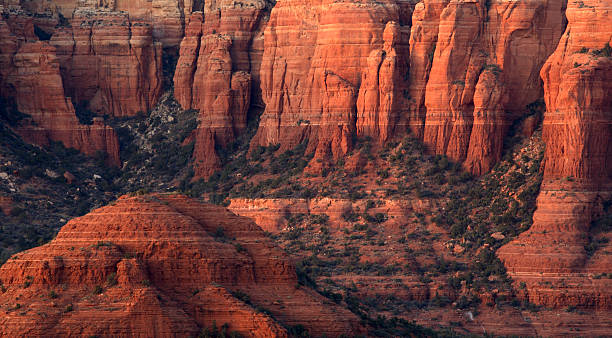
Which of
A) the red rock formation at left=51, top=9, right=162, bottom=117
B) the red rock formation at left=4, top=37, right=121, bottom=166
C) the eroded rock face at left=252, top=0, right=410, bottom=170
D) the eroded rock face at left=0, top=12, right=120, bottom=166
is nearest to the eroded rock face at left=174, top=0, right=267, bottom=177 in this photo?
the red rock formation at left=51, top=9, right=162, bottom=117

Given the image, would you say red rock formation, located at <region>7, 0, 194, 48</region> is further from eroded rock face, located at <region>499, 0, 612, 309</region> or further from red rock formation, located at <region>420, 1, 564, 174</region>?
eroded rock face, located at <region>499, 0, 612, 309</region>

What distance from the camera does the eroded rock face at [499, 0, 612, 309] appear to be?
114375 mm

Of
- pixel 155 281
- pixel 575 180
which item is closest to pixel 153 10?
pixel 575 180

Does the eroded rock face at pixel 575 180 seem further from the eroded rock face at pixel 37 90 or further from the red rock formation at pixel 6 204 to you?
the eroded rock face at pixel 37 90

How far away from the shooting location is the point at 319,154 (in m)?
131

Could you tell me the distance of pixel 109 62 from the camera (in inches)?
5910

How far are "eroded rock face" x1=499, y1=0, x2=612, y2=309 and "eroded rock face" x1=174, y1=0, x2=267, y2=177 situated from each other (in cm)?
2810

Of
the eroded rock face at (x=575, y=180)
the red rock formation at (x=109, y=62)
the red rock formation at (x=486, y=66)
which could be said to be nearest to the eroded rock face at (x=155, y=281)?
the eroded rock face at (x=575, y=180)

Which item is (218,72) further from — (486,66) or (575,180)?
(575,180)

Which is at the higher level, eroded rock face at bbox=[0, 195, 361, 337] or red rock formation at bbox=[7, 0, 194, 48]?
red rock formation at bbox=[7, 0, 194, 48]

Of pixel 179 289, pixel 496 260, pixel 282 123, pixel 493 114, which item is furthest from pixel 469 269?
pixel 179 289

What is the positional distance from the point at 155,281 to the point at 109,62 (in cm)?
6312

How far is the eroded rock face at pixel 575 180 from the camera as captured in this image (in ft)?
375

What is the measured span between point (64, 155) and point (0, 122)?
16.0 ft
